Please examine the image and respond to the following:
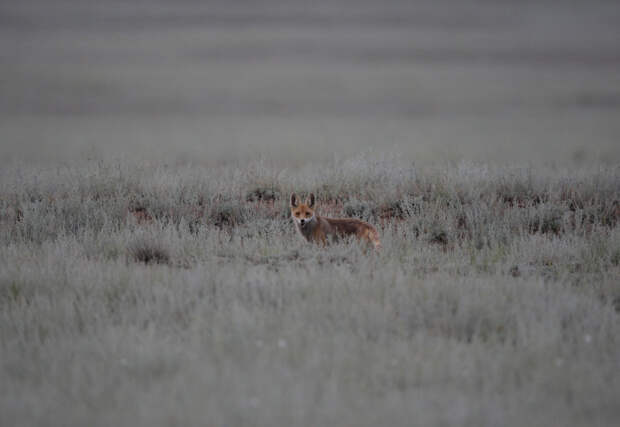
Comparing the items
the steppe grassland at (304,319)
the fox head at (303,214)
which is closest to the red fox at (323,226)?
the fox head at (303,214)

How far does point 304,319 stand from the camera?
5195mm

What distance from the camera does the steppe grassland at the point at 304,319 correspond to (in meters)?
3.93

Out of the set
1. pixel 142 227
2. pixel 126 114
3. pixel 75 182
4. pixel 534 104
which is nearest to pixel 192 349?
pixel 142 227

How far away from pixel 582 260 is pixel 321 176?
5.60 m

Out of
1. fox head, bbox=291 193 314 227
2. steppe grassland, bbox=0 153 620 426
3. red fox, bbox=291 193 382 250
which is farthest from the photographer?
fox head, bbox=291 193 314 227

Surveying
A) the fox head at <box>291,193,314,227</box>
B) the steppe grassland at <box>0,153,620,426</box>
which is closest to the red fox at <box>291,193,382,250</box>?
the fox head at <box>291,193,314,227</box>

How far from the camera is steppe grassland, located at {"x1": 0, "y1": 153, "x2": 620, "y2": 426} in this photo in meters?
3.93

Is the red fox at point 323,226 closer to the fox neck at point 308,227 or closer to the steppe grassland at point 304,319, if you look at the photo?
the fox neck at point 308,227

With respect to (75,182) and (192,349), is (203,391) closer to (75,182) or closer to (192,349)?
(192,349)

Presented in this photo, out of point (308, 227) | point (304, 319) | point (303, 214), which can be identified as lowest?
point (304, 319)

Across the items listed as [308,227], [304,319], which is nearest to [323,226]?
[308,227]

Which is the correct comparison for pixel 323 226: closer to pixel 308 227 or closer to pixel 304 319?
pixel 308 227

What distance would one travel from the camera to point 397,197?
998 cm

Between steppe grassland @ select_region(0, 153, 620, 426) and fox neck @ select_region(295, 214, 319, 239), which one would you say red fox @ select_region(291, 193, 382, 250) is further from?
steppe grassland @ select_region(0, 153, 620, 426)
